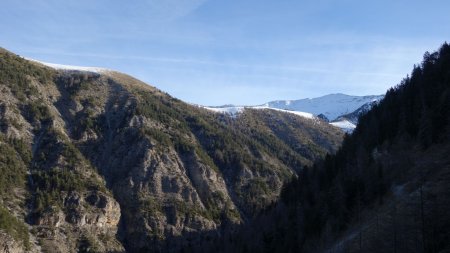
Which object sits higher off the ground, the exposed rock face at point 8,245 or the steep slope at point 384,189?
the steep slope at point 384,189

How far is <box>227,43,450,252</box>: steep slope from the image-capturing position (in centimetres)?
7731

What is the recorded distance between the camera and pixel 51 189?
18538cm

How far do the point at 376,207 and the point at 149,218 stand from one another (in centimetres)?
11489

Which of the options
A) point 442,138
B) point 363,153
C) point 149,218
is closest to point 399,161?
point 442,138

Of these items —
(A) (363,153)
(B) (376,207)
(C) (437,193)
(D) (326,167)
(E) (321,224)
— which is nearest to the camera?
(C) (437,193)

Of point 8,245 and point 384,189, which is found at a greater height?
point 384,189

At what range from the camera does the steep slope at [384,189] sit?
7731 cm

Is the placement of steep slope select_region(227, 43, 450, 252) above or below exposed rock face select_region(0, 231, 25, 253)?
above

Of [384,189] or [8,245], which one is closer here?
[384,189]

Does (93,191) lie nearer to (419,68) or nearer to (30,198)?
(30,198)

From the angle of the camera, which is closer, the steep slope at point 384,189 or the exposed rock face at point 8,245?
the steep slope at point 384,189

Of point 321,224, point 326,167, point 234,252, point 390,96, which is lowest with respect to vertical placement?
point 234,252

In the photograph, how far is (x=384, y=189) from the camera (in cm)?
9619

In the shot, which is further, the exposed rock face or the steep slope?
the exposed rock face
